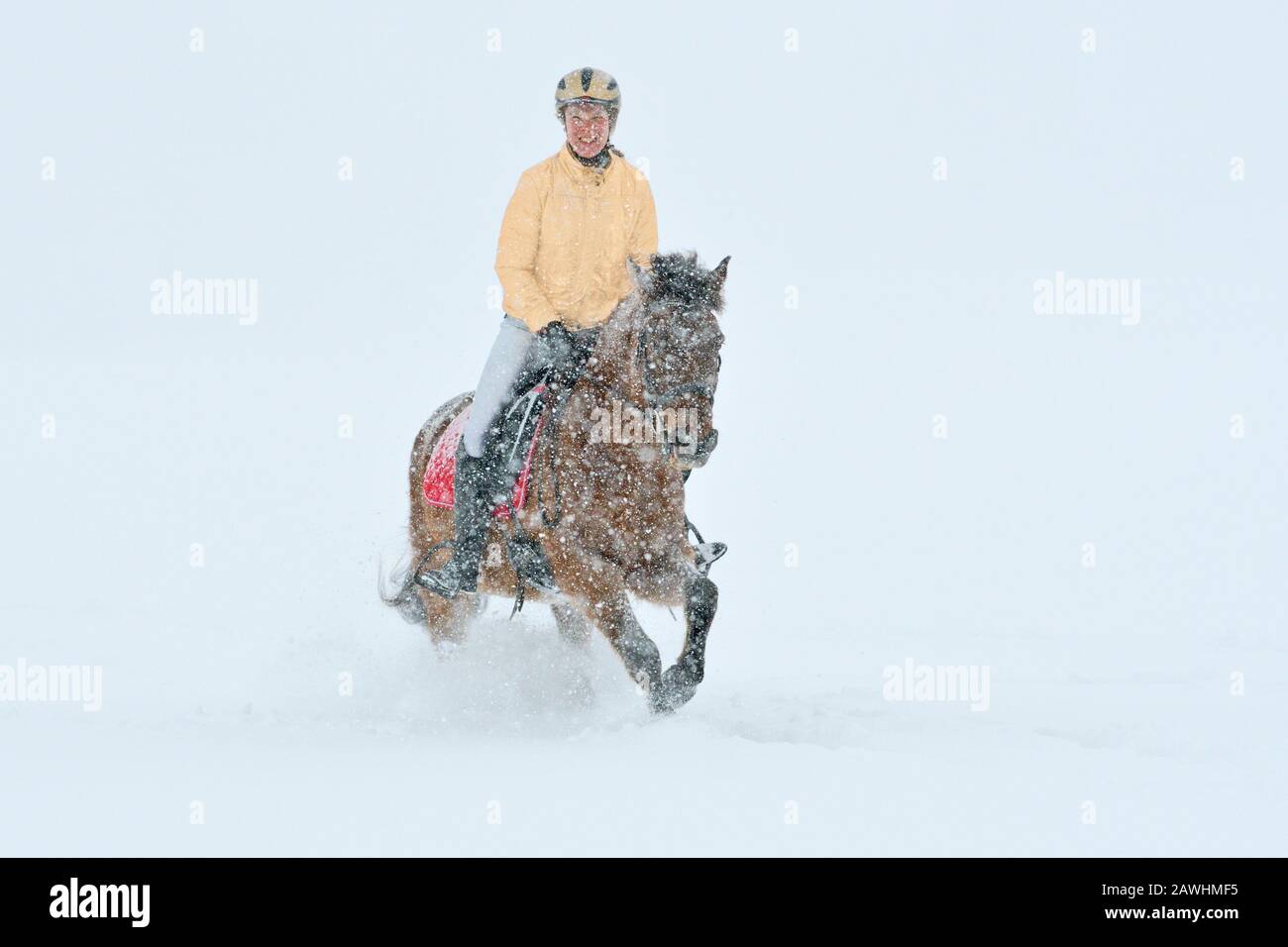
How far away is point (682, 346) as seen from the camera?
269 inches

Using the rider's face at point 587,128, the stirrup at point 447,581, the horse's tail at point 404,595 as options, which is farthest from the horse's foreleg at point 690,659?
the horse's tail at point 404,595

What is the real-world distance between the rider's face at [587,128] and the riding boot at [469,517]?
1.81 metres

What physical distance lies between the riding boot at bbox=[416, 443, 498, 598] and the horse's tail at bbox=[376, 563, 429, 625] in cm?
121

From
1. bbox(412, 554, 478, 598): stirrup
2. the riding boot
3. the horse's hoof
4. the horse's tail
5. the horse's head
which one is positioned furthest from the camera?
the horse's tail

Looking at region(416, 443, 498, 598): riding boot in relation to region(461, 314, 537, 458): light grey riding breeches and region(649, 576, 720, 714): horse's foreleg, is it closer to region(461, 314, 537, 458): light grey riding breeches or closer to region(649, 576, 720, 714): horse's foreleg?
region(461, 314, 537, 458): light grey riding breeches

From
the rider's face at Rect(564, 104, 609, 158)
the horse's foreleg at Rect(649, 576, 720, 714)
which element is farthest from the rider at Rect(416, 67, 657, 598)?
the horse's foreleg at Rect(649, 576, 720, 714)

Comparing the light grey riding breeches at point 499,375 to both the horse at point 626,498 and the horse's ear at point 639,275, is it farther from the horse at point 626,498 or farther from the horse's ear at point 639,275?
the horse's ear at point 639,275

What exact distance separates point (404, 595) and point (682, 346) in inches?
145

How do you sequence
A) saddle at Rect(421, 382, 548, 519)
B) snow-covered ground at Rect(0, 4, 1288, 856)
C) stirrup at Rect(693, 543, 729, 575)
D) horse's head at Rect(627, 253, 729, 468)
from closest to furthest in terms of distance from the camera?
snow-covered ground at Rect(0, 4, 1288, 856) < horse's head at Rect(627, 253, 729, 468) < stirrup at Rect(693, 543, 729, 575) < saddle at Rect(421, 382, 548, 519)

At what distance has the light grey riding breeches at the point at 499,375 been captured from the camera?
7992mm

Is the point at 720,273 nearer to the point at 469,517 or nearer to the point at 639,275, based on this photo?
the point at 639,275

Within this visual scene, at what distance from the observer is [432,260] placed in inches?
1519

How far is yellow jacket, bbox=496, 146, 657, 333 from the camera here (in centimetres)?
794
